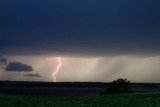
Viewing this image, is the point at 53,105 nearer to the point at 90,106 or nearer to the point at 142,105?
the point at 90,106

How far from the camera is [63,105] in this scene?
48031mm

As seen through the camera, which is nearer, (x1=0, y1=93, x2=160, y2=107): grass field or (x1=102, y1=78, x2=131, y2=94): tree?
(x1=0, y1=93, x2=160, y2=107): grass field

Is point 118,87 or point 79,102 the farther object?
point 118,87

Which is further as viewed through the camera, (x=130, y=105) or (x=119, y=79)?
(x=119, y=79)

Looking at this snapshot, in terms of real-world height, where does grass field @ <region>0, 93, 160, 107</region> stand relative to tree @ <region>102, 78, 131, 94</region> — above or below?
below

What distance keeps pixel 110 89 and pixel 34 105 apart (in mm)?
50099

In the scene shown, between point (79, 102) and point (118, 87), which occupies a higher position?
point (118, 87)

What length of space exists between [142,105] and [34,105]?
11.2 metres

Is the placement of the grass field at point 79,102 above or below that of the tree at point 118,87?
below

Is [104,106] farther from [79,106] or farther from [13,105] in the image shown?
[13,105]

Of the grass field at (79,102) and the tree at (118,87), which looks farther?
the tree at (118,87)

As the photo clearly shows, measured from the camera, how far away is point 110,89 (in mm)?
97375

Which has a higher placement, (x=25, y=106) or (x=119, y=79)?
(x=119, y=79)

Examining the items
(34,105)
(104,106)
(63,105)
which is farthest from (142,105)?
(34,105)
